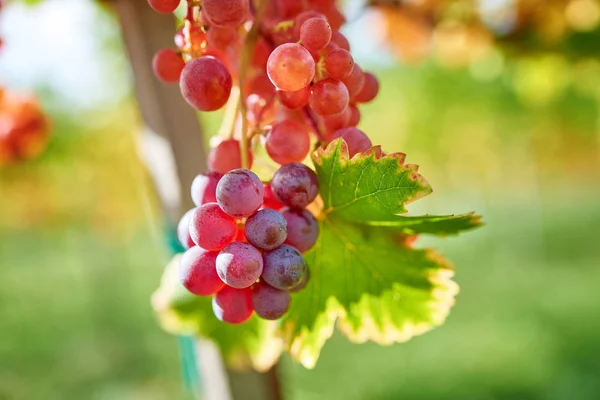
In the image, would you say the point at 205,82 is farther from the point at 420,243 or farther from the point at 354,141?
the point at 420,243

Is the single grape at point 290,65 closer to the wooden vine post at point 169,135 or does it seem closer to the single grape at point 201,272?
the single grape at point 201,272

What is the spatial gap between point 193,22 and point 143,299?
26.6 ft

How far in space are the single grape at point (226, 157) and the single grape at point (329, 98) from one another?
77mm

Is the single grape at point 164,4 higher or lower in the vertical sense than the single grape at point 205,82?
higher

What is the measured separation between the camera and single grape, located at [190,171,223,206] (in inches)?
16.6

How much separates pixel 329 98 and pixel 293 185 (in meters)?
0.06

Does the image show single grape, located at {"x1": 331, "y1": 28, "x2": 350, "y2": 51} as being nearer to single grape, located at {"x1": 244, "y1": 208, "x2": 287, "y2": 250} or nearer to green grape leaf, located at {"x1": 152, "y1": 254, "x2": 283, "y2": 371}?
single grape, located at {"x1": 244, "y1": 208, "x2": 287, "y2": 250}

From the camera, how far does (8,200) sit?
32.9 feet

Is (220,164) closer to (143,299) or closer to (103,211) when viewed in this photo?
(143,299)

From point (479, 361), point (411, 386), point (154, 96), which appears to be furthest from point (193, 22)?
point (479, 361)

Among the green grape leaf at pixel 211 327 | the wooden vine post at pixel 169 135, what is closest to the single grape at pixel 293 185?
the green grape leaf at pixel 211 327

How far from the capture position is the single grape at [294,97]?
0.42 meters

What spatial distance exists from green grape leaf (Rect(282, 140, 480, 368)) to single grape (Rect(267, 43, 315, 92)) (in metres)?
0.08

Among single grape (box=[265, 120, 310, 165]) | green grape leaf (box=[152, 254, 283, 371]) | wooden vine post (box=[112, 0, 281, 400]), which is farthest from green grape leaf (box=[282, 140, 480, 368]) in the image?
wooden vine post (box=[112, 0, 281, 400])
